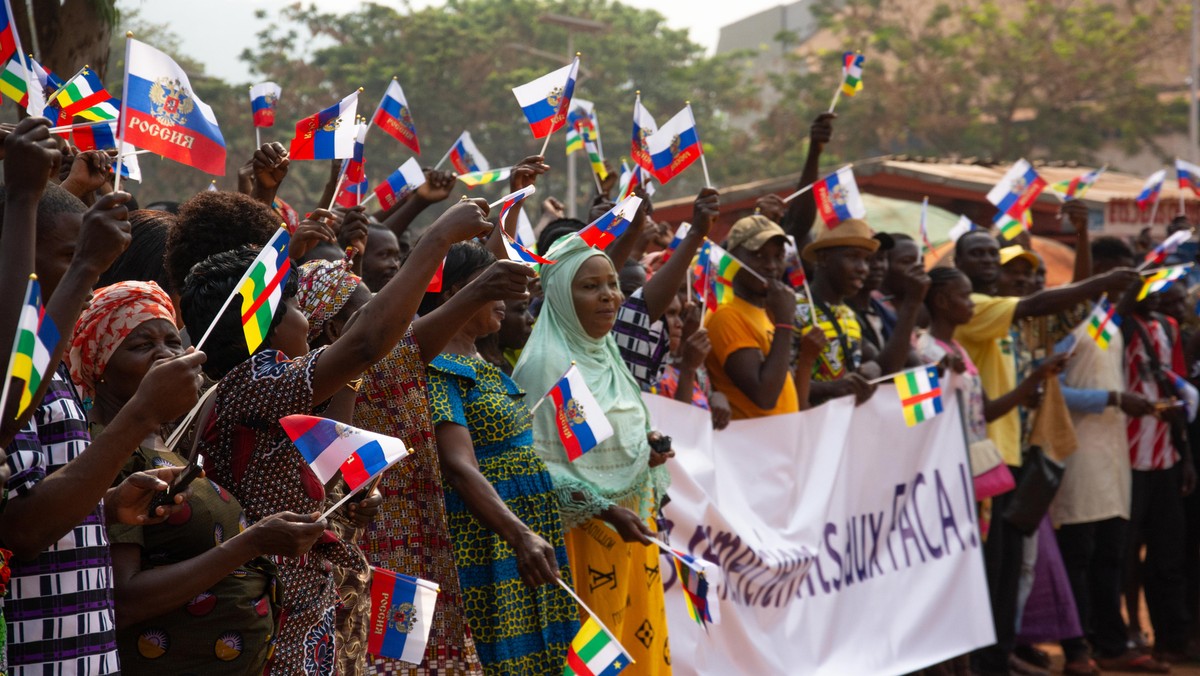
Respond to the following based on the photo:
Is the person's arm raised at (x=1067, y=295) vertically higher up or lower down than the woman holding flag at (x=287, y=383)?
lower down

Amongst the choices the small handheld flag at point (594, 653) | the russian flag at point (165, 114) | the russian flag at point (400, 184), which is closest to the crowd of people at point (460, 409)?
the small handheld flag at point (594, 653)

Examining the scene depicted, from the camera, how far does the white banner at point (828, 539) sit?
600 centimetres

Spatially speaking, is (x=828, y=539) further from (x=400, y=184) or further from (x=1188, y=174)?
(x=1188, y=174)

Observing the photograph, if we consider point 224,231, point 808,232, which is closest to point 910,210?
point 808,232

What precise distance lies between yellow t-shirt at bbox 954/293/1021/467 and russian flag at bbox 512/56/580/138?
301 cm

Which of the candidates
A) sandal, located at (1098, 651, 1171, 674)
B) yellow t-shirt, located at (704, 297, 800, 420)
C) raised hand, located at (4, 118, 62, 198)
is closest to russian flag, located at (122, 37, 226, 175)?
raised hand, located at (4, 118, 62, 198)

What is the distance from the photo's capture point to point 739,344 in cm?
629

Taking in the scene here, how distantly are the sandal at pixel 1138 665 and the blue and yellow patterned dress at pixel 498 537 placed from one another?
5060 mm

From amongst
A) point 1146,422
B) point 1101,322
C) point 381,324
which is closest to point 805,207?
point 1101,322

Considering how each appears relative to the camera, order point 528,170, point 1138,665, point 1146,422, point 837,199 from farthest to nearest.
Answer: point 1146,422 < point 1138,665 < point 837,199 < point 528,170

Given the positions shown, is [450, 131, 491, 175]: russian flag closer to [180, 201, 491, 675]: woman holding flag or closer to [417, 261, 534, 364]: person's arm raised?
[417, 261, 534, 364]: person's arm raised

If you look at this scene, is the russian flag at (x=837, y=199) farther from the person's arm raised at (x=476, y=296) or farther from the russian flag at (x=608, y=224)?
the person's arm raised at (x=476, y=296)

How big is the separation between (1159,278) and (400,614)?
19.1ft

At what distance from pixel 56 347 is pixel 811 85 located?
1261 inches
